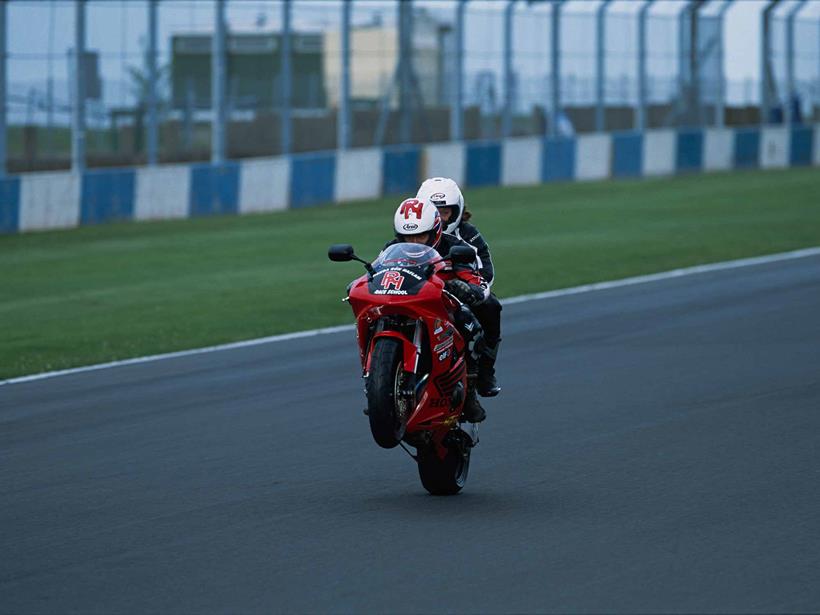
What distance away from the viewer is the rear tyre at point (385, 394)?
7492mm

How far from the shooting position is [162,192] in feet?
89.1

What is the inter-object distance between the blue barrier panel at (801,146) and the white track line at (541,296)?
22.1m

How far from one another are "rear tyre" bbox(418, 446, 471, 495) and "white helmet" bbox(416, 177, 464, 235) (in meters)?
1.10

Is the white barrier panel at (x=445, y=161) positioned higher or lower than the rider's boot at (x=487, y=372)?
higher

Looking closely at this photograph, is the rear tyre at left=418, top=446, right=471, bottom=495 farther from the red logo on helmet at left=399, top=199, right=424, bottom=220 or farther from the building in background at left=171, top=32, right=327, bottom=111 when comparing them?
the building in background at left=171, top=32, right=327, bottom=111

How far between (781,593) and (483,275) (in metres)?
2.82

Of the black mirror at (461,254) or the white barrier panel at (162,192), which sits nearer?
the black mirror at (461,254)

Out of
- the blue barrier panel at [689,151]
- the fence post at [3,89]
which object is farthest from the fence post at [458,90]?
the fence post at [3,89]

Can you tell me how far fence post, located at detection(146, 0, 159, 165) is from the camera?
91.9 feet

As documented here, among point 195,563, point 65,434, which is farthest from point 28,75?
point 195,563

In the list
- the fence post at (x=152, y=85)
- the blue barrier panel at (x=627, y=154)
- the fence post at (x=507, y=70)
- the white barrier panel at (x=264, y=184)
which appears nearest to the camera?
the fence post at (x=152, y=85)

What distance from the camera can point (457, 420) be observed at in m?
8.16

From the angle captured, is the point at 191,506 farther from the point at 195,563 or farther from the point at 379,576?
the point at 379,576

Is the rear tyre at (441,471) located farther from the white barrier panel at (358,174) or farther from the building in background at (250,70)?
the white barrier panel at (358,174)
